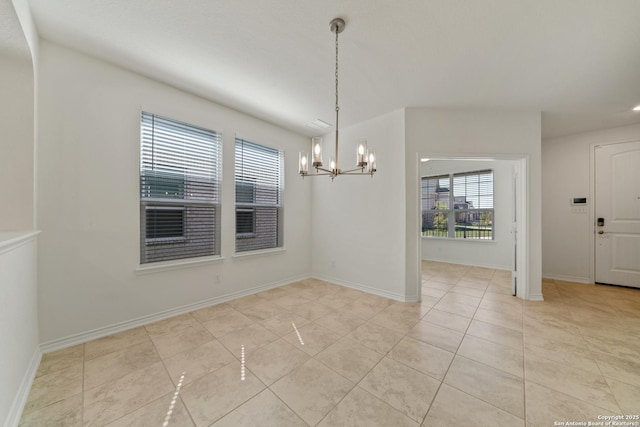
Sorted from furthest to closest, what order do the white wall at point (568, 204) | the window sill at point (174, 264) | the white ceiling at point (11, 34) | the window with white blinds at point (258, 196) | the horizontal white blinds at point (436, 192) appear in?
the horizontal white blinds at point (436, 192) → the white wall at point (568, 204) → the window with white blinds at point (258, 196) → the window sill at point (174, 264) → the white ceiling at point (11, 34)

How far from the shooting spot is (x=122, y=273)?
2521 mm

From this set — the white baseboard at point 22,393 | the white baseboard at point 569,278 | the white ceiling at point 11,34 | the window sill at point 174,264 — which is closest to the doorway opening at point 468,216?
the white baseboard at point 569,278

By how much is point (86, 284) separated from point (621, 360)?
5.01 m

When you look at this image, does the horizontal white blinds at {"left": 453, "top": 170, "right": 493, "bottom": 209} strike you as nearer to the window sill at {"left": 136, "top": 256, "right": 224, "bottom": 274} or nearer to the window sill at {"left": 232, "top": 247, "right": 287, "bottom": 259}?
the window sill at {"left": 232, "top": 247, "right": 287, "bottom": 259}

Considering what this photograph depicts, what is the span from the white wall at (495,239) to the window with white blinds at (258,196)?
3647 mm

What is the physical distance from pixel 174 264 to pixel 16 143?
1.71 meters

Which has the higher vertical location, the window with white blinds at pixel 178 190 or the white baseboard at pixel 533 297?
the window with white blinds at pixel 178 190

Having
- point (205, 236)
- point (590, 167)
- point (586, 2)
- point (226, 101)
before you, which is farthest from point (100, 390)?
point (590, 167)

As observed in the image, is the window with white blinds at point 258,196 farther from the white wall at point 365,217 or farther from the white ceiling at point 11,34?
the white ceiling at point 11,34

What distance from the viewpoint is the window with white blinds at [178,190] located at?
2727mm

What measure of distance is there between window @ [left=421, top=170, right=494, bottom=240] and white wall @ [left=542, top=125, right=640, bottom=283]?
105cm

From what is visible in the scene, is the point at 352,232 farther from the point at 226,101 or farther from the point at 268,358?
the point at 226,101

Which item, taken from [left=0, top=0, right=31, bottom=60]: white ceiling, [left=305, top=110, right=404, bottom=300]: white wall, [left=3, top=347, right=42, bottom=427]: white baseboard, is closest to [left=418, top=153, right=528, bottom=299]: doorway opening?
[left=305, top=110, right=404, bottom=300]: white wall

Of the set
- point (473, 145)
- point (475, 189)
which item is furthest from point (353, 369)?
point (475, 189)
